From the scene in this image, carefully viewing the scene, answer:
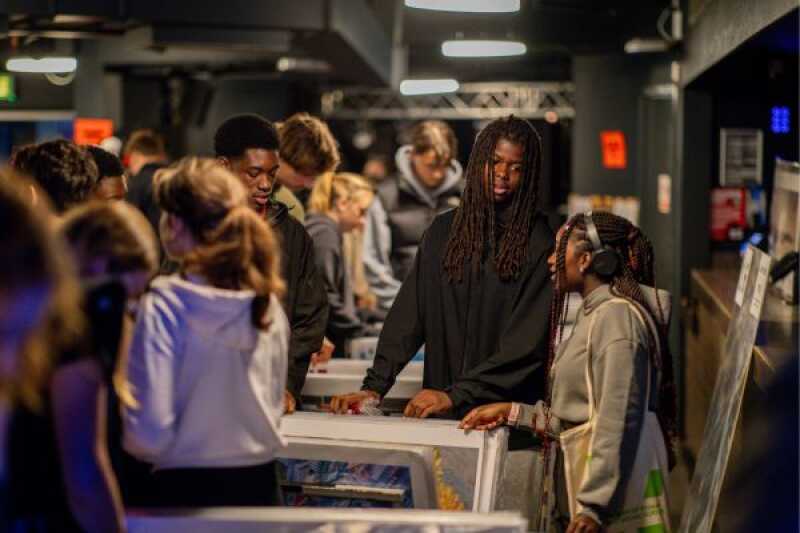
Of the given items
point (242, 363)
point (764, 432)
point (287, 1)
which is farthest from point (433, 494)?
point (287, 1)

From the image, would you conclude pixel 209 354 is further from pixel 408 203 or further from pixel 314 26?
pixel 314 26

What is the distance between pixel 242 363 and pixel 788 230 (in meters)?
4.22

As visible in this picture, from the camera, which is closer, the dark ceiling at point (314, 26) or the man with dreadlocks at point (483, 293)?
the man with dreadlocks at point (483, 293)

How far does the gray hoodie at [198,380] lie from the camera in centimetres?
286

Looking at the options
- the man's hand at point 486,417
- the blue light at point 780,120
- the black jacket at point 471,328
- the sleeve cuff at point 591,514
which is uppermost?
the blue light at point 780,120

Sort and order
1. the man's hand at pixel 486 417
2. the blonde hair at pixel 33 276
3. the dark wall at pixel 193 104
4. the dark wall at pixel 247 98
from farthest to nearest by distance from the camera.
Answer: the dark wall at pixel 247 98 → the dark wall at pixel 193 104 → the man's hand at pixel 486 417 → the blonde hair at pixel 33 276

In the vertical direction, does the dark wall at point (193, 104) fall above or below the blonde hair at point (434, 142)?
above

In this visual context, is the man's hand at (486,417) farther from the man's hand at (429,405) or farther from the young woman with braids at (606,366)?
the man's hand at (429,405)

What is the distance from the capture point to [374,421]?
12.4 feet

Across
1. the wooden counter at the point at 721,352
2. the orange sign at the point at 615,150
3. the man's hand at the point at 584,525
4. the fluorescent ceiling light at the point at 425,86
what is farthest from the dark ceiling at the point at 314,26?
the man's hand at the point at 584,525

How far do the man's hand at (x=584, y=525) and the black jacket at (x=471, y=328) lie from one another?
65 centimetres

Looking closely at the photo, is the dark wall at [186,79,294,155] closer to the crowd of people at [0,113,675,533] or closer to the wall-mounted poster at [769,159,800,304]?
the wall-mounted poster at [769,159,800,304]

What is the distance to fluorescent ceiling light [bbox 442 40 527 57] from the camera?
12.9 m

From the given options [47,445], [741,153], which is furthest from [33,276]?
[741,153]
